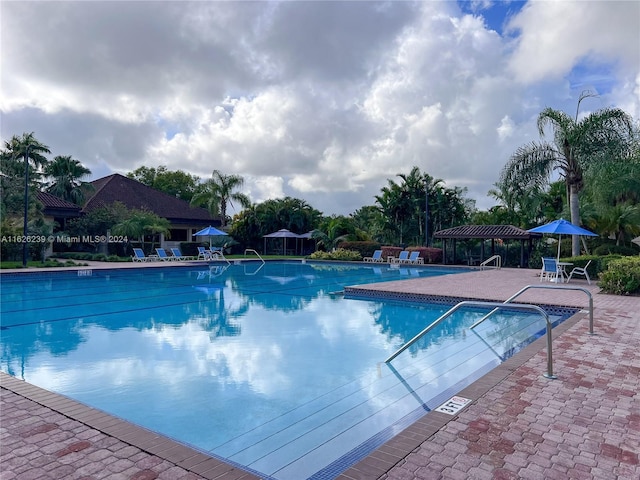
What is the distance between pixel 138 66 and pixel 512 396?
42.9 feet

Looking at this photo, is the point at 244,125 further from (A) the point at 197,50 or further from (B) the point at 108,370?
(B) the point at 108,370

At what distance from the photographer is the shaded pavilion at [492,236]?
24094mm

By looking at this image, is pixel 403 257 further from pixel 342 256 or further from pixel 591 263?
pixel 591 263

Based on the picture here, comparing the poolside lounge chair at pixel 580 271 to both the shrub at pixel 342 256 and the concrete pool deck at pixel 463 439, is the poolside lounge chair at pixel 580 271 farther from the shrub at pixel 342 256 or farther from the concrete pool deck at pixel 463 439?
the shrub at pixel 342 256

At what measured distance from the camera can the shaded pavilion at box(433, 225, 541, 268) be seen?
2409 cm

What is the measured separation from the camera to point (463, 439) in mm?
3789

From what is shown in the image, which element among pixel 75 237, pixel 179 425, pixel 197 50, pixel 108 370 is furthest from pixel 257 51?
pixel 75 237

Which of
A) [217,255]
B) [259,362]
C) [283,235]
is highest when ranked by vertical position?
[283,235]

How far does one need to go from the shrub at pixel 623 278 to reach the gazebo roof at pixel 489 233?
10.1 metres

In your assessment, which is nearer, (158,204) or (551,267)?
(551,267)

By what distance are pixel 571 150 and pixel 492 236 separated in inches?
252

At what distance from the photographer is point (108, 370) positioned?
7.03m

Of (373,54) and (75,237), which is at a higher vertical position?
(373,54)

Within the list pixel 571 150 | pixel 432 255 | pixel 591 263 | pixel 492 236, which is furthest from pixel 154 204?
pixel 591 263
